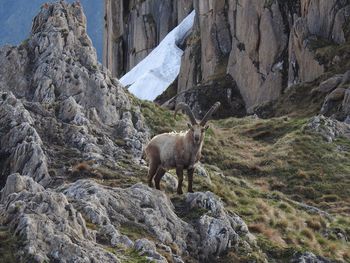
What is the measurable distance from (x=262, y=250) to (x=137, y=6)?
106 m

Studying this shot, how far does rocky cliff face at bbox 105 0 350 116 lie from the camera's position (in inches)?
2702

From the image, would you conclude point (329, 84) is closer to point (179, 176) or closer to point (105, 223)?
A: point (179, 176)

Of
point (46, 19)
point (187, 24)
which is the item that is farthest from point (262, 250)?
point (187, 24)

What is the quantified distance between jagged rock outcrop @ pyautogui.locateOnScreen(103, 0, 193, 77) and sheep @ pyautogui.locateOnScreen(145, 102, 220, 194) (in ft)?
297

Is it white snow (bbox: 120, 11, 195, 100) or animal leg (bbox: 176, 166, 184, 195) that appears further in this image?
white snow (bbox: 120, 11, 195, 100)

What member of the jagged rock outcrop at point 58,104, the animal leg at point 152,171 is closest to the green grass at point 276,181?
the animal leg at point 152,171

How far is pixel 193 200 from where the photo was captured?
23.3 metres

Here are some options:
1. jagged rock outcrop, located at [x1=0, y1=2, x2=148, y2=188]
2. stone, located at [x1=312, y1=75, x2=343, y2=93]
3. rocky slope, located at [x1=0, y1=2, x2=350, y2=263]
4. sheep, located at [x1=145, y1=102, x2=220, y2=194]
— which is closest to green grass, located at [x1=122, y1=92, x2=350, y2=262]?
rocky slope, located at [x1=0, y1=2, x2=350, y2=263]

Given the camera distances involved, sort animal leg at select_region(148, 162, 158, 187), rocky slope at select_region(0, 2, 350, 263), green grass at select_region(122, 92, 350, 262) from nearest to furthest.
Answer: rocky slope at select_region(0, 2, 350, 263) → green grass at select_region(122, 92, 350, 262) → animal leg at select_region(148, 162, 158, 187)

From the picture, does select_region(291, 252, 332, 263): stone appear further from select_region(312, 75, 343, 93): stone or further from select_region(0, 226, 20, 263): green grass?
select_region(312, 75, 343, 93): stone

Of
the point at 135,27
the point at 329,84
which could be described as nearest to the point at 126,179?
the point at 329,84

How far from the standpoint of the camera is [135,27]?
405 ft

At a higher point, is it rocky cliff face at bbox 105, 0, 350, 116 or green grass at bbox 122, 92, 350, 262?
rocky cliff face at bbox 105, 0, 350, 116

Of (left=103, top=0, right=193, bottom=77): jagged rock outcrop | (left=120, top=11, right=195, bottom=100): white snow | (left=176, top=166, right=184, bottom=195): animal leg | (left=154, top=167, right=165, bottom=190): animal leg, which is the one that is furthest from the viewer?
(left=103, top=0, right=193, bottom=77): jagged rock outcrop
